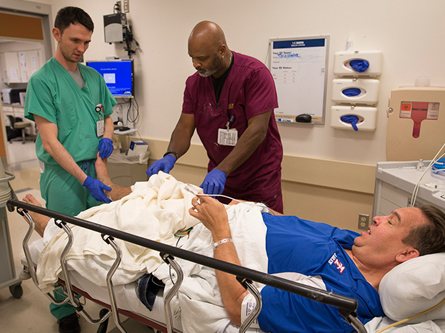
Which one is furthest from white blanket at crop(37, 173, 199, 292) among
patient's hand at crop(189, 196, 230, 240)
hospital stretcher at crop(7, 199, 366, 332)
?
patient's hand at crop(189, 196, 230, 240)

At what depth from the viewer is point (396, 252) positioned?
48.4 inches

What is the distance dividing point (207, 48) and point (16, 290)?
2.08 metres

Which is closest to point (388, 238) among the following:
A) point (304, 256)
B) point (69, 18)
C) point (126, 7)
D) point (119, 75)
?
point (304, 256)

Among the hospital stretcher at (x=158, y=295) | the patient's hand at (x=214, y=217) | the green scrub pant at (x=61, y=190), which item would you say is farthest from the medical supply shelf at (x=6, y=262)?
the patient's hand at (x=214, y=217)

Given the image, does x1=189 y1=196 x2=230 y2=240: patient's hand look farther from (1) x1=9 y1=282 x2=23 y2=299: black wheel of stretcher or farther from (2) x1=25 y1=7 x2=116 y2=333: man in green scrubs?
(1) x1=9 y1=282 x2=23 y2=299: black wheel of stretcher

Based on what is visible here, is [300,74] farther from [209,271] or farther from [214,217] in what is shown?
[209,271]

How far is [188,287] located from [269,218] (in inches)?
20.0

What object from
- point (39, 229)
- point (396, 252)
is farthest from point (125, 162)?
point (396, 252)

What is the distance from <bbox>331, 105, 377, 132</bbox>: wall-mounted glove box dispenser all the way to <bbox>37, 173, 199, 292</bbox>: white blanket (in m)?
1.49

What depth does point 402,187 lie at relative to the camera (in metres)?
1.80

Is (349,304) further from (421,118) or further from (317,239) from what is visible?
(421,118)

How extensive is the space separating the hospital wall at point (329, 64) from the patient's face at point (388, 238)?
1412mm

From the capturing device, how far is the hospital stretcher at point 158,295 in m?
0.81

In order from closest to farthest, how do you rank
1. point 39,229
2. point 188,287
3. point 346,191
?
point 188,287
point 39,229
point 346,191
